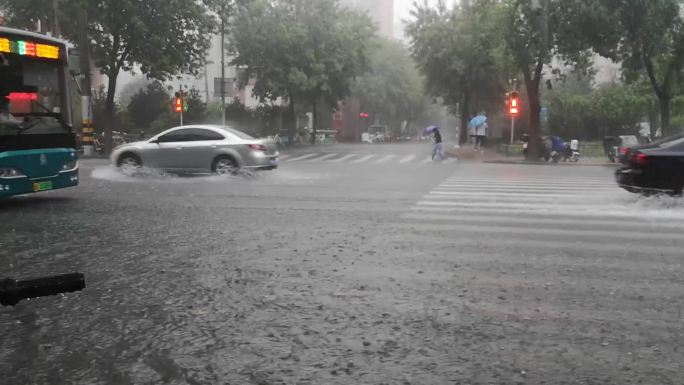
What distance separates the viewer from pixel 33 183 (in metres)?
10.5

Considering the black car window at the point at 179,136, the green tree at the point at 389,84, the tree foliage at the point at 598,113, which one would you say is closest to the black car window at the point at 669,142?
the black car window at the point at 179,136

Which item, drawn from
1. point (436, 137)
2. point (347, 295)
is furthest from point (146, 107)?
point (347, 295)

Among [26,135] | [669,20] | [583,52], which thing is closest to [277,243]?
[26,135]

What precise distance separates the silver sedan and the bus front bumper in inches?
211

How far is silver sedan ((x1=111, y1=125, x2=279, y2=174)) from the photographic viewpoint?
16.7 meters

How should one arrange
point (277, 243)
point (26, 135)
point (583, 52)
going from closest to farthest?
1. point (277, 243)
2. point (26, 135)
3. point (583, 52)

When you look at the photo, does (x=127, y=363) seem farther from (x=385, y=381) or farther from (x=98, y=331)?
(x=385, y=381)

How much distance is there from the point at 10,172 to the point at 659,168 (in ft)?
36.3

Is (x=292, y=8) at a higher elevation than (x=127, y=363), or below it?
higher

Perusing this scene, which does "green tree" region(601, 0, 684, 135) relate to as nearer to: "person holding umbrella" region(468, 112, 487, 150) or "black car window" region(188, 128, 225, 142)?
"person holding umbrella" region(468, 112, 487, 150)

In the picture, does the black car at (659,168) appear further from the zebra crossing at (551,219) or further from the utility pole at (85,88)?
the utility pole at (85,88)

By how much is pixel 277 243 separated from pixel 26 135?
17.5 feet

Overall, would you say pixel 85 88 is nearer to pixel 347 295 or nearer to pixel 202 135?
pixel 202 135

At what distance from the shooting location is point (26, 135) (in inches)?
405
